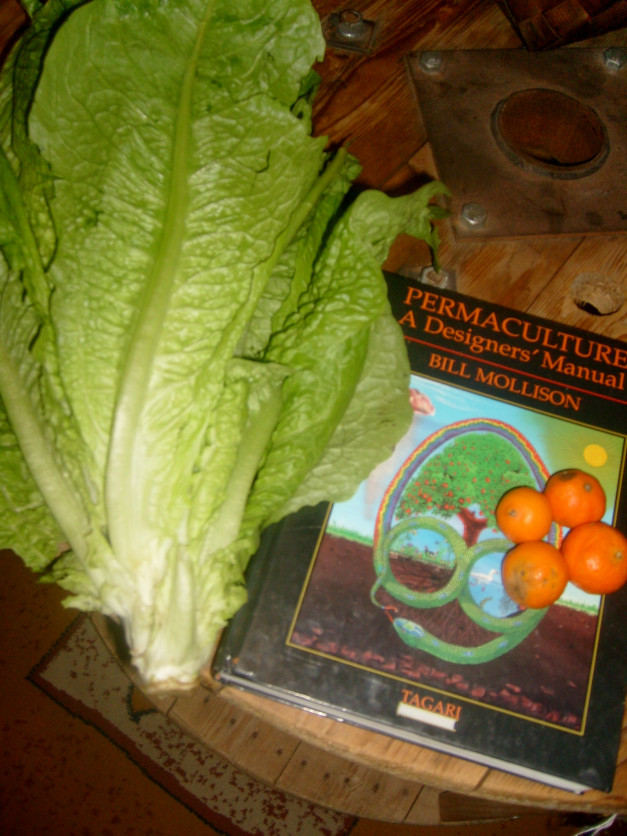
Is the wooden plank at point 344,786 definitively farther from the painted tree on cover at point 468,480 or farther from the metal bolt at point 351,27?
the metal bolt at point 351,27

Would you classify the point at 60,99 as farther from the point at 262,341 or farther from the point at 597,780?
the point at 597,780

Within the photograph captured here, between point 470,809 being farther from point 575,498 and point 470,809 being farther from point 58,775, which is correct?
point 58,775

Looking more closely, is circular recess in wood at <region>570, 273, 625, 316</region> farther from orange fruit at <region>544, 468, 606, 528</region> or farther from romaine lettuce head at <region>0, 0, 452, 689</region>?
romaine lettuce head at <region>0, 0, 452, 689</region>

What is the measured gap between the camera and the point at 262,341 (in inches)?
28.7

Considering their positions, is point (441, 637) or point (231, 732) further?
point (231, 732)

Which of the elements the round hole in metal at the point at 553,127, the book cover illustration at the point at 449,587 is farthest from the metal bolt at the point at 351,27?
the book cover illustration at the point at 449,587

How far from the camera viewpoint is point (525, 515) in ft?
2.73

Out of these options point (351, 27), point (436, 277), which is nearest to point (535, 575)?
point (436, 277)

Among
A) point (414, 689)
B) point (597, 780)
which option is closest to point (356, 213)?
point (414, 689)

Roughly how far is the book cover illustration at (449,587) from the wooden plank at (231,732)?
197 mm

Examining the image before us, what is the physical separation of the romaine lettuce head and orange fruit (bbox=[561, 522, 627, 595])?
397 mm

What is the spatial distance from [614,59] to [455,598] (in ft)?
3.54

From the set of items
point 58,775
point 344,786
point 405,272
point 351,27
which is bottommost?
point 58,775

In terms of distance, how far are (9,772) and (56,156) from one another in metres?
1.42
